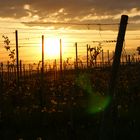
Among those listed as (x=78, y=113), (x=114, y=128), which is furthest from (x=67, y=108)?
(x=114, y=128)

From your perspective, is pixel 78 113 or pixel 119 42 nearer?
pixel 119 42

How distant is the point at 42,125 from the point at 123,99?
143 inches

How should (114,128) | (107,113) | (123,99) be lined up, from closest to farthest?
(107,113)
(114,128)
(123,99)

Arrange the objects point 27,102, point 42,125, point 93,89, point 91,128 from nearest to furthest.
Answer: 1. point 91,128
2. point 42,125
3. point 27,102
4. point 93,89

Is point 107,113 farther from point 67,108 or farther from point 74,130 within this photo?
point 67,108

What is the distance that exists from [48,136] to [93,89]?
814 cm

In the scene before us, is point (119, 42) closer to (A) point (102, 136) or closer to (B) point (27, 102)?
(A) point (102, 136)

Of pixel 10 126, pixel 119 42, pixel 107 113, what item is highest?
pixel 119 42

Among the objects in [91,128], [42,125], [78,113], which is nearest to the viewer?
[91,128]

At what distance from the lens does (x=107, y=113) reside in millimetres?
5461

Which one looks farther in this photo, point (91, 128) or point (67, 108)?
point (67, 108)

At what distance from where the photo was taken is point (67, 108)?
35.1ft

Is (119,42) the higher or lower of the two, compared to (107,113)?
higher

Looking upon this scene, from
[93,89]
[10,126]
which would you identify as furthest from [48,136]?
[93,89]
